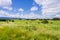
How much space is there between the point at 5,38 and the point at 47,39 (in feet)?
12.5

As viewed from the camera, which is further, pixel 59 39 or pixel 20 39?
pixel 59 39

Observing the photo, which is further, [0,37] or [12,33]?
[12,33]

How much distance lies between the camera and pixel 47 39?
13062mm

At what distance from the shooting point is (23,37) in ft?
42.9

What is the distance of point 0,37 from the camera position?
42.4ft

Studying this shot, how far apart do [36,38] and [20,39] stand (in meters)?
1.56

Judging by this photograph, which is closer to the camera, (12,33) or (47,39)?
(47,39)

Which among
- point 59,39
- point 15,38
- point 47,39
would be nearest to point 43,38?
point 47,39

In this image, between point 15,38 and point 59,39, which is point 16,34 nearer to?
point 15,38

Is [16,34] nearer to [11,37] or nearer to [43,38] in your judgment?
[11,37]

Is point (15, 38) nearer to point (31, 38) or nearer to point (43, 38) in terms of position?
point (31, 38)

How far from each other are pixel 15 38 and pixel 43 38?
261 centimetres

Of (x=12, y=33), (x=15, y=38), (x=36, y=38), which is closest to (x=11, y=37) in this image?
(x=15, y=38)

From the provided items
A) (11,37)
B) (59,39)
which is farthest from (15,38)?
(59,39)
